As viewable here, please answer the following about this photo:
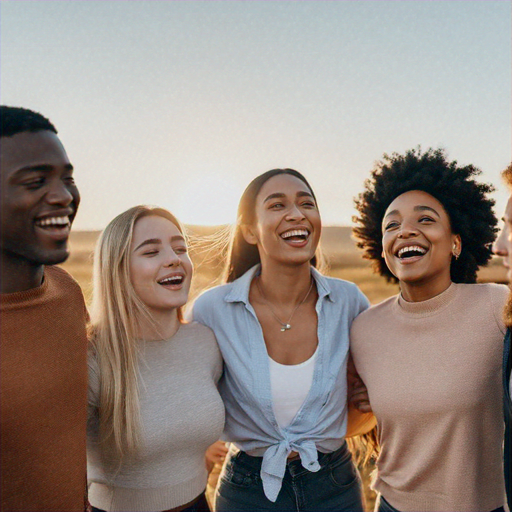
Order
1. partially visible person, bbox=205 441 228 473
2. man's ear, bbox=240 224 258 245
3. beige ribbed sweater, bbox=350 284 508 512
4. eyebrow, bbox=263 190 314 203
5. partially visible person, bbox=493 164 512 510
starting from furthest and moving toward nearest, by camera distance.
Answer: man's ear, bbox=240 224 258 245
eyebrow, bbox=263 190 314 203
partially visible person, bbox=205 441 228 473
beige ribbed sweater, bbox=350 284 508 512
partially visible person, bbox=493 164 512 510

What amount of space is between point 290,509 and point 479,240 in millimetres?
2284

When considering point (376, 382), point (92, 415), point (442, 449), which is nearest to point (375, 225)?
point (376, 382)

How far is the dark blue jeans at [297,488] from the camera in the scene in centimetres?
324

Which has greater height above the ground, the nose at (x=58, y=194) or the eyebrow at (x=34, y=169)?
the eyebrow at (x=34, y=169)

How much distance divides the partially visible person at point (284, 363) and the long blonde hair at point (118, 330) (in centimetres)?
73

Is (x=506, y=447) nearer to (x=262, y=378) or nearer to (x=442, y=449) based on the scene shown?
(x=442, y=449)

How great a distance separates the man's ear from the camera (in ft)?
13.5

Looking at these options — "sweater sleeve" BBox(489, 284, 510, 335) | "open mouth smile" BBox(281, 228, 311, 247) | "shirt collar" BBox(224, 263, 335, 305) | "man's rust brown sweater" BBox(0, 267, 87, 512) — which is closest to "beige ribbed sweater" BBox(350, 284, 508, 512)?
"sweater sleeve" BBox(489, 284, 510, 335)

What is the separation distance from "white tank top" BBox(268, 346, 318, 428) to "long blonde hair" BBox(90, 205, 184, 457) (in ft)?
3.06

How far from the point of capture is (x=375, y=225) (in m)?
3.98

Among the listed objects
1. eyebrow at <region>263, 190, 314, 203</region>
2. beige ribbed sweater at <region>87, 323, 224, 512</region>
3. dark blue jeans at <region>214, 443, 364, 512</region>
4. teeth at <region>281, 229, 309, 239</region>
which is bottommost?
dark blue jeans at <region>214, 443, 364, 512</region>

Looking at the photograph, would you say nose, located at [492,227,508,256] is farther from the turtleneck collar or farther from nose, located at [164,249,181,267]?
nose, located at [164,249,181,267]

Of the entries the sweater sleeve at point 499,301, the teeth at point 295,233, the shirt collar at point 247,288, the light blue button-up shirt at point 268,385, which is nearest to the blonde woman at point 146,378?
the light blue button-up shirt at point 268,385

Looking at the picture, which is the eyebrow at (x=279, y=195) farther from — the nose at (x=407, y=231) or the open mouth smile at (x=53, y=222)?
the open mouth smile at (x=53, y=222)
